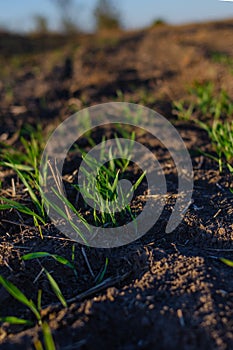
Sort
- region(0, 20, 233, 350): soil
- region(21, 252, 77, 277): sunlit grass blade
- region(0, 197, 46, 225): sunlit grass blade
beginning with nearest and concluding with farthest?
region(0, 20, 233, 350): soil → region(21, 252, 77, 277): sunlit grass blade → region(0, 197, 46, 225): sunlit grass blade

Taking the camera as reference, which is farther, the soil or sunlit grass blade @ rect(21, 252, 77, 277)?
sunlit grass blade @ rect(21, 252, 77, 277)

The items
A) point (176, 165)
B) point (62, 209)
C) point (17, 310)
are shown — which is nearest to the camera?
point (17, 310)

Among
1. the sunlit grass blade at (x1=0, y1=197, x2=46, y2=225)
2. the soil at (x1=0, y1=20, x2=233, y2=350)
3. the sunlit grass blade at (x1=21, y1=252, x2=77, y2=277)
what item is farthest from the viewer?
the sunlit grass blade at (x1=0, y1=197, x2=46, y2=225)

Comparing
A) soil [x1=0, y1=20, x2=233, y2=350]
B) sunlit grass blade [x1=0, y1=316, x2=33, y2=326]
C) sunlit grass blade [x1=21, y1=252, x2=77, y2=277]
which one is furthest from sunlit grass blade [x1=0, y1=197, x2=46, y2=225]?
sunlit grass blade [x1=0, y1=316, x2=33, y2=326]

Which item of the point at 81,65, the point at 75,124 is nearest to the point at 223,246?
the point at 75,124

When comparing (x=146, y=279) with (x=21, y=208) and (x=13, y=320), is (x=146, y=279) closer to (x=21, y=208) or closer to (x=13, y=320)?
(x=13, y=320)

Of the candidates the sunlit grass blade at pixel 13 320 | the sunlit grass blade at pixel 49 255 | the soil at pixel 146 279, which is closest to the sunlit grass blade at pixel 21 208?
the soil at pixel 146 279

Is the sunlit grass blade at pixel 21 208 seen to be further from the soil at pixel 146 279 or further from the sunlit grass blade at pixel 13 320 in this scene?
the sunlit grass blade at pixel 13 320

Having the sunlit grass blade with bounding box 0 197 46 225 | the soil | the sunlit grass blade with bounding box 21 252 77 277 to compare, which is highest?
the sunlit grass blade with bounding box 0 197 46 225

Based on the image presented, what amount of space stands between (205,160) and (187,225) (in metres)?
0.77

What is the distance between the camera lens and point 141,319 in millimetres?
1246

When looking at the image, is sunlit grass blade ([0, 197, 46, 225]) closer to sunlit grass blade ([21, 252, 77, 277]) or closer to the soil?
the soil

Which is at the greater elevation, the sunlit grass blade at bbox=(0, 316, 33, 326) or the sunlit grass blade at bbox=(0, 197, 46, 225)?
the sunlit grass blade at bbox=(0, 197, 46, 225)

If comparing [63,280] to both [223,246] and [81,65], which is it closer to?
[223,246]
